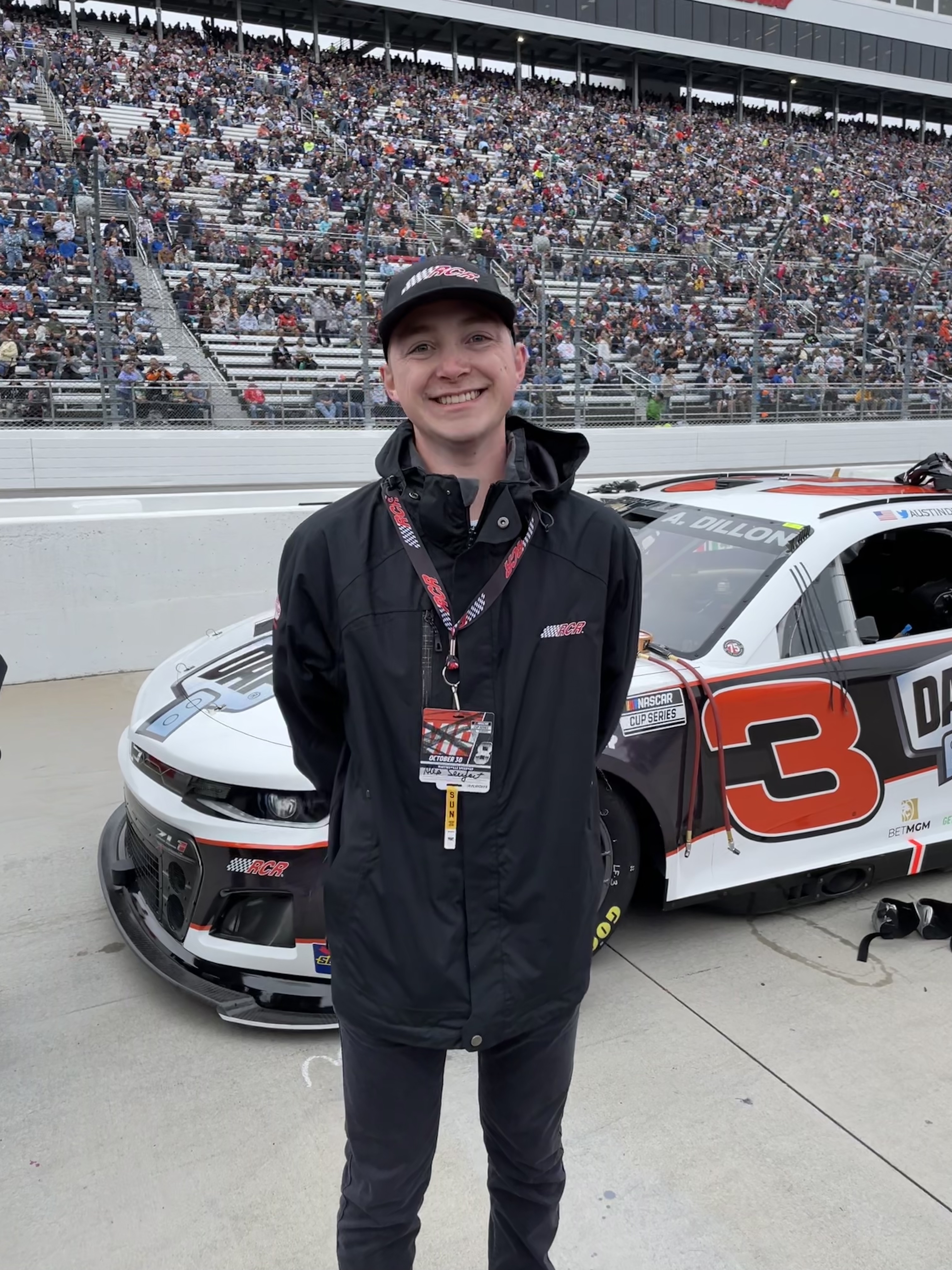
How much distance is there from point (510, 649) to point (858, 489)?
290 centimetres

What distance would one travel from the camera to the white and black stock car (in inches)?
110

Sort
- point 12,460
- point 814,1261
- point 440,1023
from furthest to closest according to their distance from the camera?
point 12,460 → point 814,1261 → point 440,1023

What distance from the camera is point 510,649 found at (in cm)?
157

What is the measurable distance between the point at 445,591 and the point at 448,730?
22cm

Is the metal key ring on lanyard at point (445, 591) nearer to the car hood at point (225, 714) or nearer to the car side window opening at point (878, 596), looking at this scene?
the car hood at point (225, 714)

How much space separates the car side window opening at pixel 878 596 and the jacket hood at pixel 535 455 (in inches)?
71.6

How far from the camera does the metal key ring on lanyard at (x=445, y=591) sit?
60.6 inches

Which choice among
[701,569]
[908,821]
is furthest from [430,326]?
[908,821]

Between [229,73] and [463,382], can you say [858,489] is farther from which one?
[229,73]

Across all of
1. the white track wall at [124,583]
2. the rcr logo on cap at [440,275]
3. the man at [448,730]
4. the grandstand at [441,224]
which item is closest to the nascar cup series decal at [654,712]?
the man at [448,730]

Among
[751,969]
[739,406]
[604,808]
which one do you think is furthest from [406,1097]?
[739,406]

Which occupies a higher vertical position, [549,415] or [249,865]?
[549,415]

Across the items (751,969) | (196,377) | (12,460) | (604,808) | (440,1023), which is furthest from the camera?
(196,377)

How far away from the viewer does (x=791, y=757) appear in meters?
3.29
